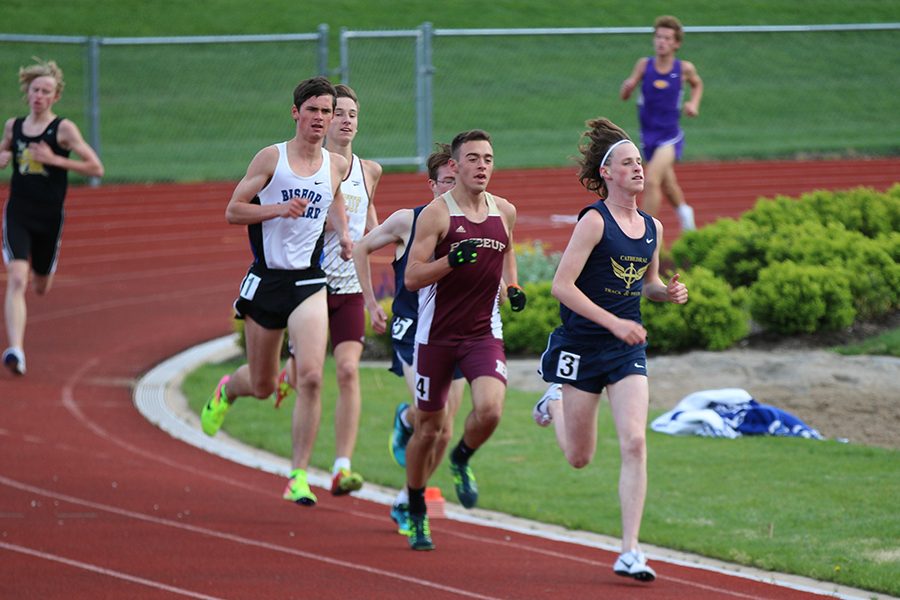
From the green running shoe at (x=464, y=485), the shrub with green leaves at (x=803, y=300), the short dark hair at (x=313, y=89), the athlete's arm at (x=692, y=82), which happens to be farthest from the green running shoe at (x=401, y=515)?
the athlete's arm at (x=692, y=82)

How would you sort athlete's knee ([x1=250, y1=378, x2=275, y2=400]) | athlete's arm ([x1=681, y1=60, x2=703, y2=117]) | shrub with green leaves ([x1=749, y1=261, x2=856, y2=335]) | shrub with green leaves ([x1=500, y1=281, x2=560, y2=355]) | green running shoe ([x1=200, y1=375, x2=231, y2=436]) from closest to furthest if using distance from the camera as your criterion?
athlete's knee ([x1=250, y1=378, x2=275, y2=400]) < green running shoe ([x1=200, y1=375, x2=231, y2=436]) < shrub with green leaves ([x1=749, y1=261, x2=856, y2=335]) < shrub with green leaves ([x1=500, y1=281, x2=560, y2=355]) < athlete's arm ([x1=681, y1=60, x2=703, y2=117])

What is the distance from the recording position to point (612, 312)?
729cm

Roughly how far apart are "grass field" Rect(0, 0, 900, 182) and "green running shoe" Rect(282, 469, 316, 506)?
18.3 metres

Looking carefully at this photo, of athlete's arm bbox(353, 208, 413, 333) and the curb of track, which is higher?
athlete's arm bbox(353, 208, 413, 333)

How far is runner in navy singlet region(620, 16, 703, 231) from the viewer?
15.8 metres

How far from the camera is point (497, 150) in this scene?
31.0 meters

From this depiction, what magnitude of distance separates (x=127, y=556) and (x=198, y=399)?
456cm

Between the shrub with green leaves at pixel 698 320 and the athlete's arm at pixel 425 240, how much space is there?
584 cm

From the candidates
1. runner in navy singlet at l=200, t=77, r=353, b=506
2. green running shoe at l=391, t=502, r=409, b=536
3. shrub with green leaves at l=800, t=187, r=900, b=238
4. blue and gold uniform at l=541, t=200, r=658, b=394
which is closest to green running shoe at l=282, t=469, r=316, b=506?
runner in navy singlet at l=200, t=77, r=353, b=506

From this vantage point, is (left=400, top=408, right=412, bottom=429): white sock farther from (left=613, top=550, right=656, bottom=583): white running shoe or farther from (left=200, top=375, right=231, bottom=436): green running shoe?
(left=613, top=550, right=656, bottom=583): white running shoe

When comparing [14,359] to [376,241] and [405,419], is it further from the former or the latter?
[376,241]

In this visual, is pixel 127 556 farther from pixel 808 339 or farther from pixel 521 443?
pixel 808 339

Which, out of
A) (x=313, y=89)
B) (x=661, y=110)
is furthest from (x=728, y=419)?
(x=661, y=110)

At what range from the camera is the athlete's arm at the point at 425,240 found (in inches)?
292
